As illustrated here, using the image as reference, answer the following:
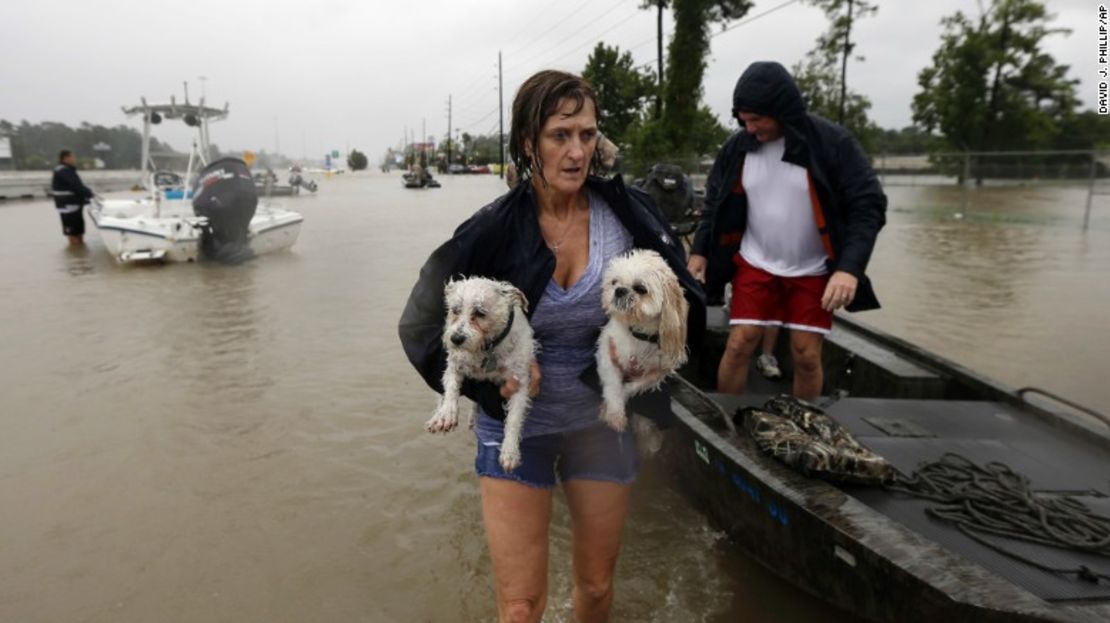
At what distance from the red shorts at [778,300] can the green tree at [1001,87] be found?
4137 centimetres

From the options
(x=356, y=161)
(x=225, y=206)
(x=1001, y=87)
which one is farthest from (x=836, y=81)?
(x=356, y=161)

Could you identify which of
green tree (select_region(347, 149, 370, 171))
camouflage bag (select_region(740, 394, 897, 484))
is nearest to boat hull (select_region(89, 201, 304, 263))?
camouflage bag (select_region(740, 394, 897, 484))

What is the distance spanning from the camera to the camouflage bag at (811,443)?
3076mm

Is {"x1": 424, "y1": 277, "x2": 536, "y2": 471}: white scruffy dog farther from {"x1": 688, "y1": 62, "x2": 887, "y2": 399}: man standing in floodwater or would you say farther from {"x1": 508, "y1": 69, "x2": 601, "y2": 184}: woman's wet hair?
{"x1": 688, "y1": 62, "x2": 887, "y2": 399}: man standing in floodwater

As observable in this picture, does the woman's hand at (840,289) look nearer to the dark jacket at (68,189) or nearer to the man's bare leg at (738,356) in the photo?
the man's bare leg at (738,356)

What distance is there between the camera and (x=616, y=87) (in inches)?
2147

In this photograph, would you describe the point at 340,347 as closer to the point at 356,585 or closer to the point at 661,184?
the point at 661,184

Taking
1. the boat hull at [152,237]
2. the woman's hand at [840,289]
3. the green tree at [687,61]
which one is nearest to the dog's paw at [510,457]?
the woman's hand at [840,289]

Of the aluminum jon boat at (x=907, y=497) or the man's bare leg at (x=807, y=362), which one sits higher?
the man's bare leg at (x=807, y=362)

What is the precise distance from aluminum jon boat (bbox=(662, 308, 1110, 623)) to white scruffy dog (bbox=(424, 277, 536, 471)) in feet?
4.27

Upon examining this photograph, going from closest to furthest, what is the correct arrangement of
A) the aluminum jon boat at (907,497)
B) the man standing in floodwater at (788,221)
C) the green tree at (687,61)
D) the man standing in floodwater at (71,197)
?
1. the aluminum jon boat at (907,497)
2. the man standing in floodwater at (788,221)
3. the man standing in floodwater at (71,197)
4. the green tree at (687,61)

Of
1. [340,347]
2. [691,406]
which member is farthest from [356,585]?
[340,347]

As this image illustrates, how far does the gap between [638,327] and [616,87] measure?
55.2 meters

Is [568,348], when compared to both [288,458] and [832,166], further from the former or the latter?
[288,458]
